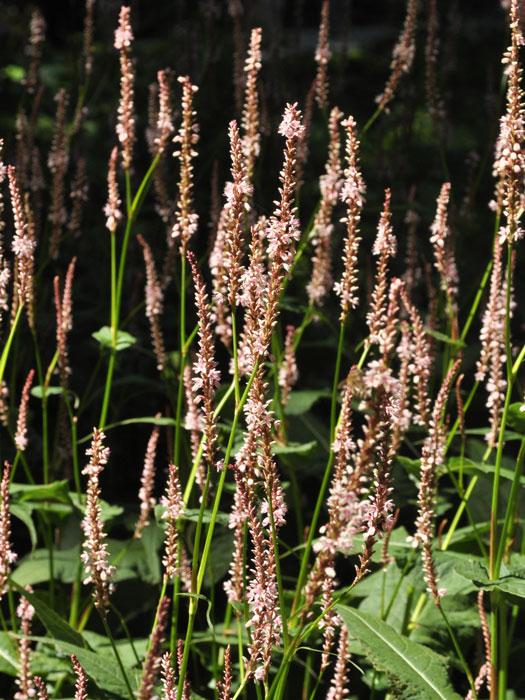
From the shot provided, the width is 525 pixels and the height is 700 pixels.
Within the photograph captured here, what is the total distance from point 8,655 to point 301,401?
1.35m

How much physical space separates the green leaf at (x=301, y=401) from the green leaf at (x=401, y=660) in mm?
1016

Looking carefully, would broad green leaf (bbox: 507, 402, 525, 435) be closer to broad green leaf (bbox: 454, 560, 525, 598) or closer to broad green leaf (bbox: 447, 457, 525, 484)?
broad green leaf (bbox: 447, 457, 525, 484)

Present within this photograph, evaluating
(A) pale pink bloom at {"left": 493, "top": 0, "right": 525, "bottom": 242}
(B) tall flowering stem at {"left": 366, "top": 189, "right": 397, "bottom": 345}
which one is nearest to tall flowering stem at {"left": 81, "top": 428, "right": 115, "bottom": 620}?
(B) tall flowering stem at {"left": 366, "top": 189, "right": 397, "bottom": 345}

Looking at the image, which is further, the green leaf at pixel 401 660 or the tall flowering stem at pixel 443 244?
the tall flowering stem at pixel 443 244

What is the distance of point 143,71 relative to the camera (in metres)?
8.30

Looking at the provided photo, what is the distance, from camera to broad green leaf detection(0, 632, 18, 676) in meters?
2.28

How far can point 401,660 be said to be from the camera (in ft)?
6.93

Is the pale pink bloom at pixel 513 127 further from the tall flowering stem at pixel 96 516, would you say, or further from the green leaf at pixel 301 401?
the green leaf at pixel 301 401

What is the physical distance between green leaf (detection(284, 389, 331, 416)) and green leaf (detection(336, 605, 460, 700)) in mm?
1016

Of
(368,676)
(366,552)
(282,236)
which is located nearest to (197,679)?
(368,676)

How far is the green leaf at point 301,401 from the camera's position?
3.12 m

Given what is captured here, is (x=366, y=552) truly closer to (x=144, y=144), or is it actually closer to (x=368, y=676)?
(x=368, y=676)

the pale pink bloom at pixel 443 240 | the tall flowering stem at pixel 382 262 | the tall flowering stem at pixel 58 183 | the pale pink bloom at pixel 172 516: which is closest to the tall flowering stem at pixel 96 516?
the pale pink bloom at pixel 172 516

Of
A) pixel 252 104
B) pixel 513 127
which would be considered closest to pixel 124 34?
pixel 252 104
